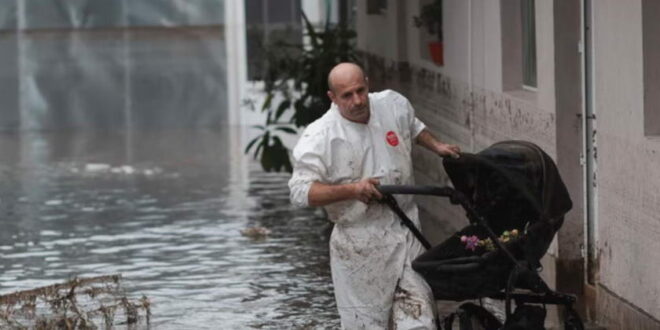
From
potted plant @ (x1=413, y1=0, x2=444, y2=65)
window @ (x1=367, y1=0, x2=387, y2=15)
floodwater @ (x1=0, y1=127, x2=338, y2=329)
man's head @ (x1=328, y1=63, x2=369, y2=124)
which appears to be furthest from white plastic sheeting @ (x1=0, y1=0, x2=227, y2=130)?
man's head @ (x1=328, y1=63, x2=369, y2=124)

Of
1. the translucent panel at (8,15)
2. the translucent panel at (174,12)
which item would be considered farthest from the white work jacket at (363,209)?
the translucent panel at (8,15)

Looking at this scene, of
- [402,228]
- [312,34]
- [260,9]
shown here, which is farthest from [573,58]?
[260,9]

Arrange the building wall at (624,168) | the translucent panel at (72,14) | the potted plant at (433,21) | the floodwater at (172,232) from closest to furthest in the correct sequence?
the building wall at (624,168) → the floodwater at (172,232) → the potted plant at (433,21) → the translucent panel at (72,14)

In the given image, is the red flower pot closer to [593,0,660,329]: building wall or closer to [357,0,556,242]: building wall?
[357,0,556,242]: building wall

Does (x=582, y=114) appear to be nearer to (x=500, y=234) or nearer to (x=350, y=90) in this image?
(x=500, y=234)

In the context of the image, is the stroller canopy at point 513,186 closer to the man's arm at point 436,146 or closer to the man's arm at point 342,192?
the man's arm at point 436,146

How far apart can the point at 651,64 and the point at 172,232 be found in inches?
289

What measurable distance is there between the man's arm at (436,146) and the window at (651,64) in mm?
1653

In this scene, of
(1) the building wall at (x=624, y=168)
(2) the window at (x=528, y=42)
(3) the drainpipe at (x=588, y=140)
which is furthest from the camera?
(2) the window at (x=528, y=42)

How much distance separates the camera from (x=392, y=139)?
7.82 meters

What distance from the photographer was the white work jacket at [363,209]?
7.71 meters

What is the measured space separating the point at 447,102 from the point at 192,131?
1241 cm

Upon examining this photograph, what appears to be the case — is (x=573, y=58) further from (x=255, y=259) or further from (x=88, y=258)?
(x=88, y=258)

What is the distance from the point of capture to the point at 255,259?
14023 mm
